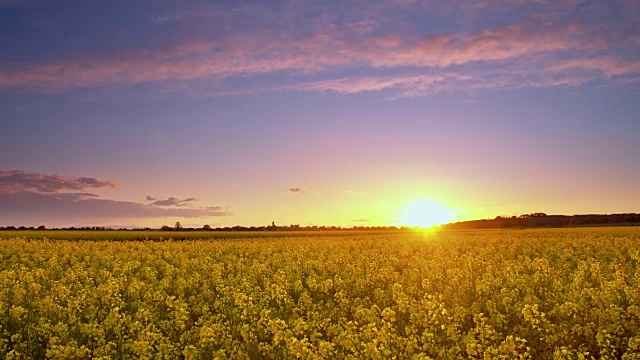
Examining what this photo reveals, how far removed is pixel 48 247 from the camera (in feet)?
118

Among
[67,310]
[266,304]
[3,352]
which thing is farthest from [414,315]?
[3,352]

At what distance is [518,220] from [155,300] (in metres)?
131

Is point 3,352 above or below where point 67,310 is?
below

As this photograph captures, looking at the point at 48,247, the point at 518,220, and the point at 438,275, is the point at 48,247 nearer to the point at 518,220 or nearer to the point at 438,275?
the point at 438,275

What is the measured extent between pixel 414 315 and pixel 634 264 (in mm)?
20868

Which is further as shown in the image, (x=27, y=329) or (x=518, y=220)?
(x=518, y=220)

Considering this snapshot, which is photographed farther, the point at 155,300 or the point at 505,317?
the point at 155,300

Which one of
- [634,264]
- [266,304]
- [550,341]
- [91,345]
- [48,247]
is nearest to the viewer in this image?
[550,341]

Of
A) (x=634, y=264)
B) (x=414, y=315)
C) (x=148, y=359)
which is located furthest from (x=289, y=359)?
(x=634, y=264)

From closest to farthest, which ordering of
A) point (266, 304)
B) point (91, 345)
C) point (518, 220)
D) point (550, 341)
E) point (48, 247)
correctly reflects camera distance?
1. point (550, 341)
2. point (91, 345)
3. point (266, 304)
4. point (48, 247)
5. point (518, 220)

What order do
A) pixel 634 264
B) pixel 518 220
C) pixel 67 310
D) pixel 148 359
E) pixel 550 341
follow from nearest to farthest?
pixel 148 359 < pixel 550 341 < pixel 67 310 < pixel 634 264 < pixel 518 220

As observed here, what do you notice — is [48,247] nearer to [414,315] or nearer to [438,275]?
[438,275]

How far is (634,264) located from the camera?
89.3 ft

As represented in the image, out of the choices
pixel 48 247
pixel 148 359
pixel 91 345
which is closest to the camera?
pixel 148 359
